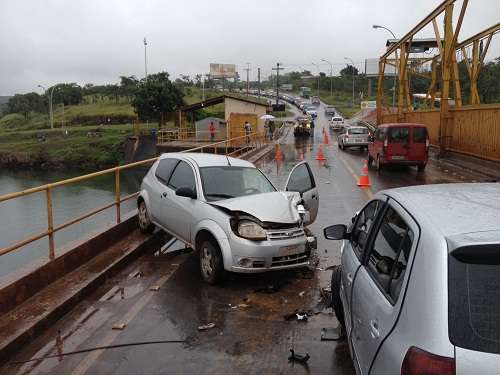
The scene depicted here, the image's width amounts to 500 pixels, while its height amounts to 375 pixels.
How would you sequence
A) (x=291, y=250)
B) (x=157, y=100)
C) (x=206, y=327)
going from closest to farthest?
1. (x=206, y=327)
2. (x=291, y=250)
3. (x=157, y=100)

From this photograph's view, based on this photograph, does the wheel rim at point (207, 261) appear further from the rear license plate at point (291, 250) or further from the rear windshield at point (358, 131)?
the rear windshield at point (358, 131)

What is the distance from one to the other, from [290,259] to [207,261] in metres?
1.07

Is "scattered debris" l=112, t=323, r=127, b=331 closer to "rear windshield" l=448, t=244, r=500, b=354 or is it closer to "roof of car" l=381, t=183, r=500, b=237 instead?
"roof of car" l=381, t=183, r=500, b=237

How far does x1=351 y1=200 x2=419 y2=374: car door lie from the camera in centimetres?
273

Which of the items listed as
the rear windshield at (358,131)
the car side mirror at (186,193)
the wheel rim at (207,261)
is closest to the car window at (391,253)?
the wheel rim at (207,261)

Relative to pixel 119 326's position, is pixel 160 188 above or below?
above

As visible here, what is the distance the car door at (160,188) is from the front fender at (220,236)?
1.48 metres

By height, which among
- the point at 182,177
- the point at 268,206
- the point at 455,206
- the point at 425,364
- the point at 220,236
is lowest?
the point at 220,236

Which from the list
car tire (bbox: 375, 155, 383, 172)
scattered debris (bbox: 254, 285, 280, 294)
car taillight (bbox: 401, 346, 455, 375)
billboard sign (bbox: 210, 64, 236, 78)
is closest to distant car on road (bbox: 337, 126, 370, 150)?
car tire (bbox: 375, 155, 383, 172)

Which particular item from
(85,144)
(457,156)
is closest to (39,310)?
(457,156)

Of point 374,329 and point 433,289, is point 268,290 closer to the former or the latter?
point 374,329

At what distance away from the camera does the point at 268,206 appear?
6.75 metres

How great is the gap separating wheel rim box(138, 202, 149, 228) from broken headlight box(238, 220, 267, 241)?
303 cm

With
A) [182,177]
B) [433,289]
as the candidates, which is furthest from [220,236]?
[433,289]
